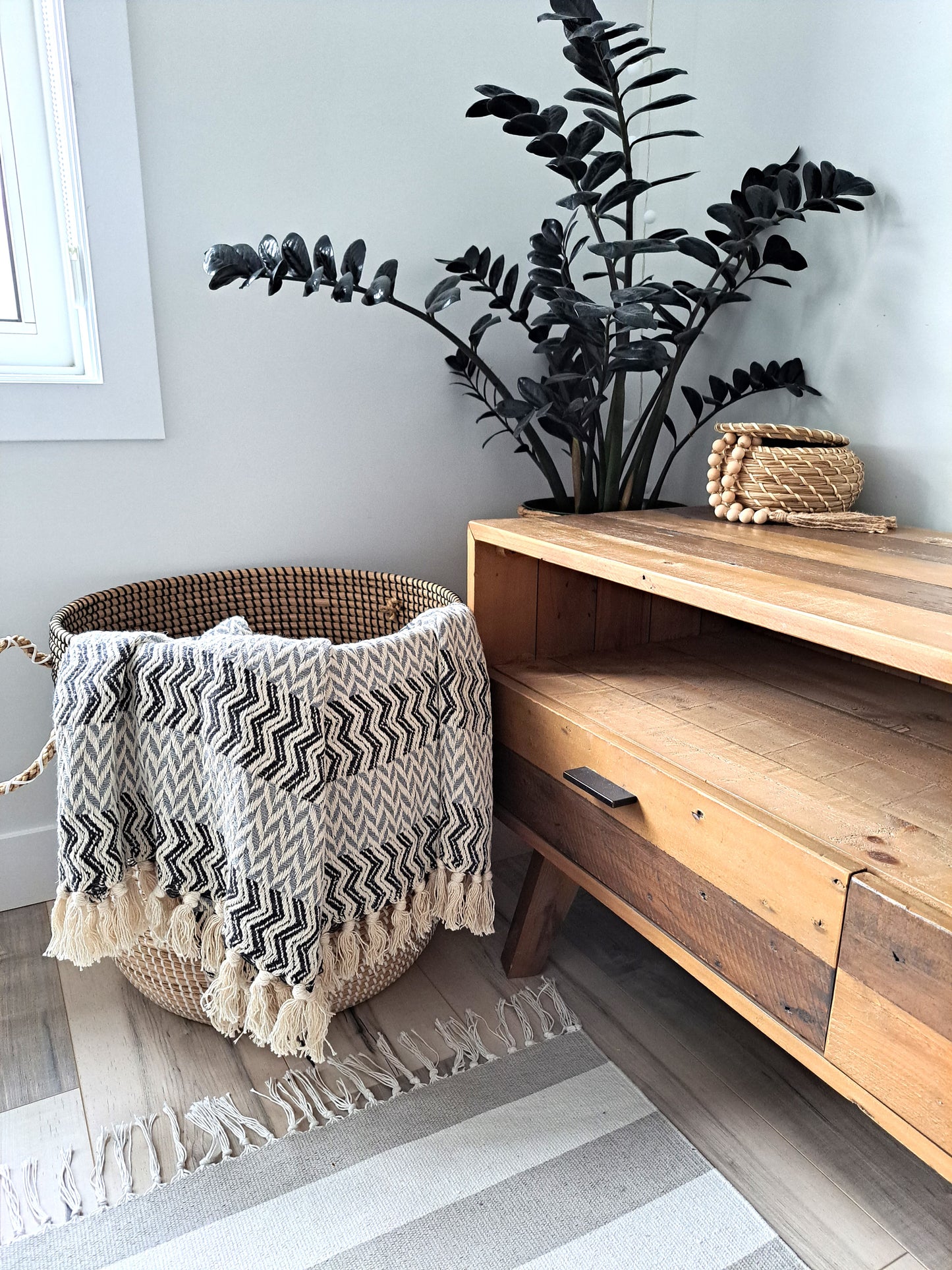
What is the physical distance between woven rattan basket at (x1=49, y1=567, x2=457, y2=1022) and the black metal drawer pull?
0.30 metres

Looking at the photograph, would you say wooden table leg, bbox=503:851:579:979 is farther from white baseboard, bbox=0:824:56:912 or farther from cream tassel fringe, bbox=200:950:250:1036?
white baseboard, bbox=0:824:56:912

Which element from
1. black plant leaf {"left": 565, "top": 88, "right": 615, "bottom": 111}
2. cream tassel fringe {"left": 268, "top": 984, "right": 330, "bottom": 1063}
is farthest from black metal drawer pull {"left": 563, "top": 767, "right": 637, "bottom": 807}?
black plant leaf {"left": 565, "top": 88, "right": 615, "bottom": 111}

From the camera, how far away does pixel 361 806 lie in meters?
0.90

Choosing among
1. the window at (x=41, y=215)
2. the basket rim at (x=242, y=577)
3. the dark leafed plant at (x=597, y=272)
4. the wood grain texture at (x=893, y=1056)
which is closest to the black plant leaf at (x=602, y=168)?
the dark leafed plant at (x=597, y=272)

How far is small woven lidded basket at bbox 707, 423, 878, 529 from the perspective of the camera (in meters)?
1.09

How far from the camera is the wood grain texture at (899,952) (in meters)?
0.59

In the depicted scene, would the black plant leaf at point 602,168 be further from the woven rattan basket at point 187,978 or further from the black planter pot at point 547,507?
the woven rattan basket at point 187,978

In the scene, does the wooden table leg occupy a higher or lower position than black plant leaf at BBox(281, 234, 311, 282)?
lower

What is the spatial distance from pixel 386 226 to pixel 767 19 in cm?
63

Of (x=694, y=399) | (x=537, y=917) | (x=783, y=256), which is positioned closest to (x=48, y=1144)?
(x=537, y=917)

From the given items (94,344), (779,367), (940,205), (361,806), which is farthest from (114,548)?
(940,205)

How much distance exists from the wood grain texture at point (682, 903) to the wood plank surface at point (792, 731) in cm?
4

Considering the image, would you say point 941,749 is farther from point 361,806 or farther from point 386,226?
point 386,226

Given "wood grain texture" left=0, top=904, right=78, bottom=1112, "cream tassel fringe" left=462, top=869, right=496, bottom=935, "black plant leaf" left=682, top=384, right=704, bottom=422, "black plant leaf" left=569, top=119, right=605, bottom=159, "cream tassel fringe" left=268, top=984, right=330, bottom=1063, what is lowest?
"wood grain texture" left=0, top=904, right=78, bottom=1112
